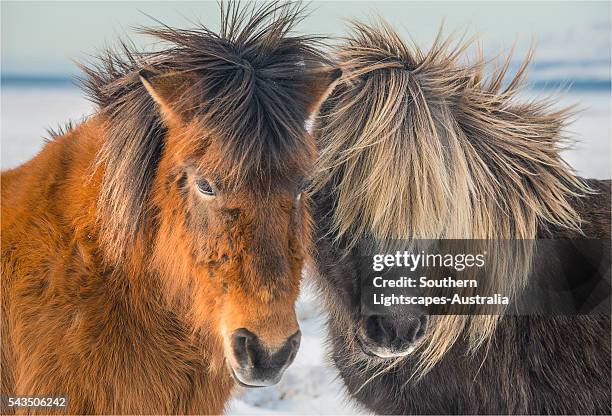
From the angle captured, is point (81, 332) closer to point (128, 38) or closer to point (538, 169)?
point (128, 38)

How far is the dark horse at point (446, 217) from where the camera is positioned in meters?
3.15

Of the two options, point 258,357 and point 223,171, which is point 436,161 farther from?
point 258,357

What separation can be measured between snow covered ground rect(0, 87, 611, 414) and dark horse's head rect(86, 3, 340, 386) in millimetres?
964

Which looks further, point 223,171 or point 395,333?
point 395,333

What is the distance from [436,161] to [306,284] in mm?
1045

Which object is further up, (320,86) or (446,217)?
(320,86)

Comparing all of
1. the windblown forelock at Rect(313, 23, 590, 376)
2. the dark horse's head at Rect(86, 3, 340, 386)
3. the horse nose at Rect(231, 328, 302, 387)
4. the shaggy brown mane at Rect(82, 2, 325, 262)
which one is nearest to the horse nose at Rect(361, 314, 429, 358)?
the windblown forelock at Rect(313, 23, 590, 376)

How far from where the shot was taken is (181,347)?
2.89 m

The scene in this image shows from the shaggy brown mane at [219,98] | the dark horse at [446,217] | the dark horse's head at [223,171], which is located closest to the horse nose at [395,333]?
the dark horse at [446,217]

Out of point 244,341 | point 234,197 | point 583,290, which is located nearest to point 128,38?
point 234,197

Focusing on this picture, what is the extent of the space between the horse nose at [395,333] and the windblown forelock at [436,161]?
5.4 inches

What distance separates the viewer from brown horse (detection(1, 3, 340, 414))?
248 centimetres

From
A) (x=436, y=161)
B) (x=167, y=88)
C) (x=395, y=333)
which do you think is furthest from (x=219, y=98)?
(x=395, y=333)

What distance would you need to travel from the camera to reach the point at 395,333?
316 cm
